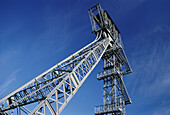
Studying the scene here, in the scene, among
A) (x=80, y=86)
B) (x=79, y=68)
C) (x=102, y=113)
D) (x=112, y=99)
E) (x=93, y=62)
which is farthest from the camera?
(x=112, y=99)

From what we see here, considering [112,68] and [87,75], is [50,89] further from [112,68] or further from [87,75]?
[112,68]

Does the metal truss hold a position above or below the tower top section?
below

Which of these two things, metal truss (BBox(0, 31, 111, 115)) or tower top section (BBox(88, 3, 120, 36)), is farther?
tower top section (BBox(88, 3, 120, 36))

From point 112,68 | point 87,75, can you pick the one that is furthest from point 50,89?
point 112,68

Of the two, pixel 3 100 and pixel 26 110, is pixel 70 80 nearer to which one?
pixel 26 110

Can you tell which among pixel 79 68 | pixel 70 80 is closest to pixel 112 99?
pixel 79 68

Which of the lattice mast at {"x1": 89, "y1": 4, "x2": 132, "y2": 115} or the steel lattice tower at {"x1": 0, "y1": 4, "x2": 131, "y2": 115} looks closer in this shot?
the steel lattice tower at {"x1": 0, "y1": 4, "x2": 131, "y2": 115}

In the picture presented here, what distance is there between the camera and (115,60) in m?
22.6

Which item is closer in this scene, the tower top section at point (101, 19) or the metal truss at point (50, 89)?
the metal truss at point (50, 89)

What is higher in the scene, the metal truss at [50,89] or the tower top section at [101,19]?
the tower top section at [101,19]

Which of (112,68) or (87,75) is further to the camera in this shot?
(112,68)

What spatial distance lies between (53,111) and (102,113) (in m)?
11.1

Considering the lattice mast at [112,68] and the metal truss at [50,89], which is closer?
the metal truss at [50,89]

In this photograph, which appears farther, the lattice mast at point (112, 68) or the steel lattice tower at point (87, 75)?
the lattice mast at point (112, 68)
